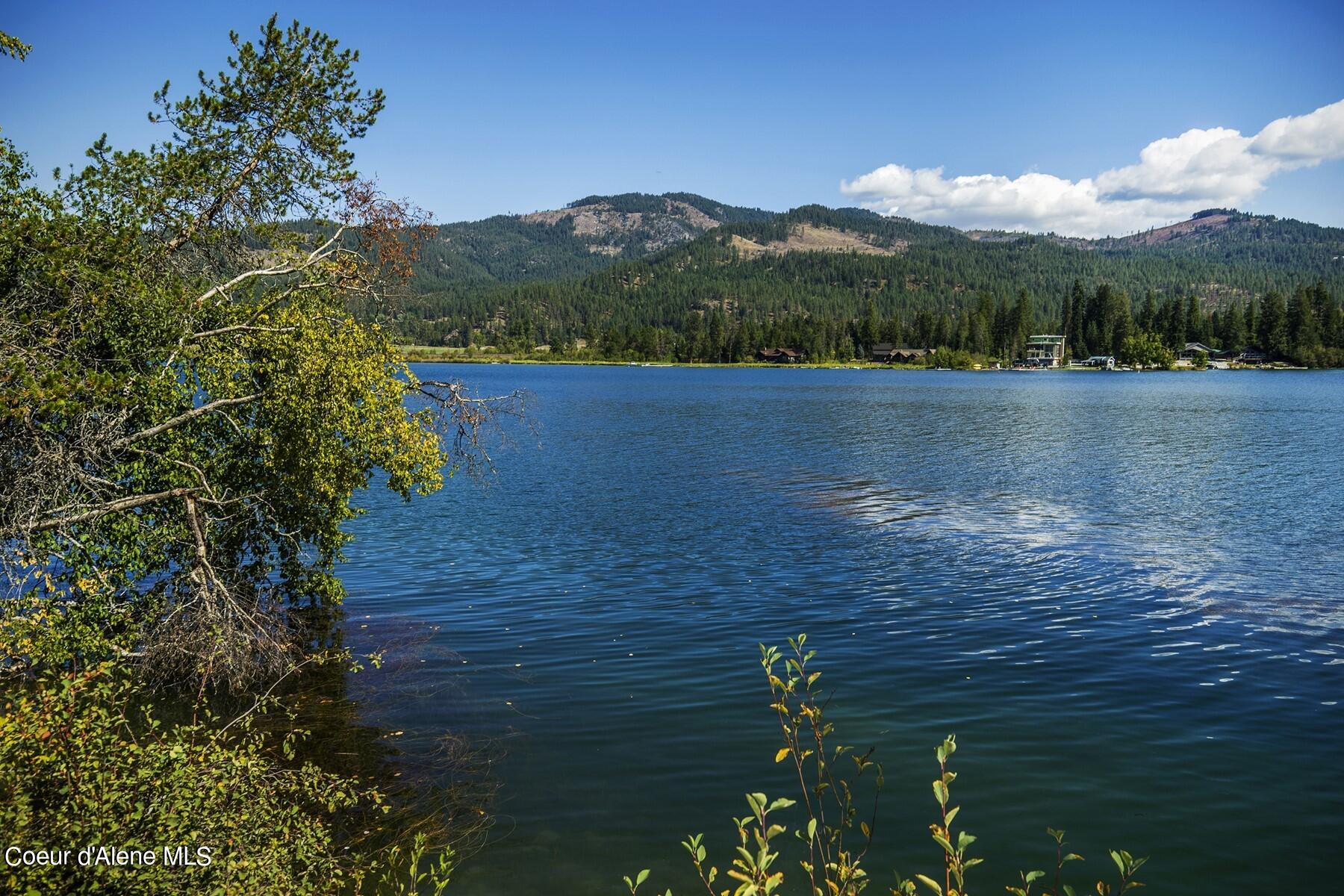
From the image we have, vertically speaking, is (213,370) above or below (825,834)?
above

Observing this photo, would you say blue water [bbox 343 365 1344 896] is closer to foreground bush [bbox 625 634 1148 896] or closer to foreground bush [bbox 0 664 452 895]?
foreground bush [bbox 625 634 1148 896]

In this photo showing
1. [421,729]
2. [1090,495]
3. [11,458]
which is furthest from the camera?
[1090,495]

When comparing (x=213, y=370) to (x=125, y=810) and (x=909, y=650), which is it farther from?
(x=909, y=650)

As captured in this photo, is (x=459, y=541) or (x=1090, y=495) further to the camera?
(x=1090, y=495)

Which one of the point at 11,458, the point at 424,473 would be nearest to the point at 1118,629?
the point at 424,473

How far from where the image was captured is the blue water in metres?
11.0

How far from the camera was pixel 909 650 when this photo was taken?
58.0ft

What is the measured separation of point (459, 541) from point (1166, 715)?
68.7 feet

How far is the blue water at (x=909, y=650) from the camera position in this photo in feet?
36.2

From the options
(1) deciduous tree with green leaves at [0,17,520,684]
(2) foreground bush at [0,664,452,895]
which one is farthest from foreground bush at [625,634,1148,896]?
(1) deciduous tree with green leaves at [0,17,520,684]

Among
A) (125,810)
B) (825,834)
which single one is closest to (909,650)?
(825,834)

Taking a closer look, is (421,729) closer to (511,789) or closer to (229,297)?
(511,789)

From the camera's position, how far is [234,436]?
57.1ft

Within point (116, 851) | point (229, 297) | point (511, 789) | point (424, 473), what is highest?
point (229, 297)
